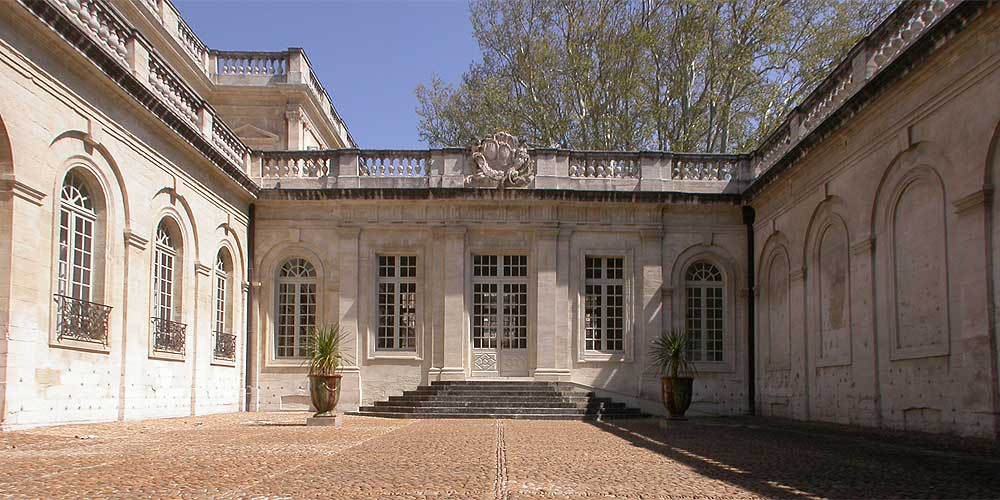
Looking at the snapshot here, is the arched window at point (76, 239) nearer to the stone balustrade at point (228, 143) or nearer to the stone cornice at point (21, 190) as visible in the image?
the stone cornice at point (21, 190)

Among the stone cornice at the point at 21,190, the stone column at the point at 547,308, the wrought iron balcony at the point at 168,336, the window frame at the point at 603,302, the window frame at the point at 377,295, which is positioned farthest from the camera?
the window frame at the point at 603,302

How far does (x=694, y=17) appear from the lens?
23.0 metres

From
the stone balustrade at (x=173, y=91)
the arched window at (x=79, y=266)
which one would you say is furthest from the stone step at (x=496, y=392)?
the arched window at (x=79, y=266)

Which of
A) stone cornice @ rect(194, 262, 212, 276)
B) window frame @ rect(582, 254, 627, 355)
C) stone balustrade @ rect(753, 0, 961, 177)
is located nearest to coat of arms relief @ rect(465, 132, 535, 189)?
window frame @ rect(582, 254, 627, 355)

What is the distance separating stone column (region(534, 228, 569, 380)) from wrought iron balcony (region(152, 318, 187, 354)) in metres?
6.71

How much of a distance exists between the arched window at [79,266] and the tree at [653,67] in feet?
47.7

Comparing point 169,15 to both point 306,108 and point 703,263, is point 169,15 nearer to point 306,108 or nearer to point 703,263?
point 306,108

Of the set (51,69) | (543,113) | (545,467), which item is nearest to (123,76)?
(51,69)

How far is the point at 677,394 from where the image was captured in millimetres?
14672

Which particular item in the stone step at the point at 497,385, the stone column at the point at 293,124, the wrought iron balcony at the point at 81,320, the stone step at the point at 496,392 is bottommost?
the stone step at the point at 496,392

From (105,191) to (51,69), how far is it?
1927 mm

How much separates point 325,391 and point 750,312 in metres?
8.94

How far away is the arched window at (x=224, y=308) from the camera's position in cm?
1709

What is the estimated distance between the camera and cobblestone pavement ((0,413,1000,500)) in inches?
247
